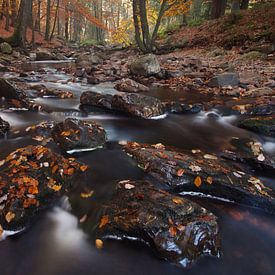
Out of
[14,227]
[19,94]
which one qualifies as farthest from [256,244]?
[19,94]

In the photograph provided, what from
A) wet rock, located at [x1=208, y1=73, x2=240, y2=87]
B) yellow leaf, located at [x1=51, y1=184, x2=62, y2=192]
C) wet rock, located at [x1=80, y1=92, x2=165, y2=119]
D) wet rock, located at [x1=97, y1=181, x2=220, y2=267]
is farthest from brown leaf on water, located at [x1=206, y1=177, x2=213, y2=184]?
wet rock, located at [x1=208, y1=73, x2=240, y2=87]

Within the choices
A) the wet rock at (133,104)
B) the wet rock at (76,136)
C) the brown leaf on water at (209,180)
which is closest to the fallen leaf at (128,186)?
the brown leaf on water at (209,180)

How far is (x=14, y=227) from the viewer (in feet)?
8.45

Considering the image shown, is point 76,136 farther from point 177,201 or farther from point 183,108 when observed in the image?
point 183,108

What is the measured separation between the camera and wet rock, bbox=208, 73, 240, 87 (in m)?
8.56

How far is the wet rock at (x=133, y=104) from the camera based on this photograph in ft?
19.1

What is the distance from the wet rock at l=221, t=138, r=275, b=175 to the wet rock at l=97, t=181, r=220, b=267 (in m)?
1.60

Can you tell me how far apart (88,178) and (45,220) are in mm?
795

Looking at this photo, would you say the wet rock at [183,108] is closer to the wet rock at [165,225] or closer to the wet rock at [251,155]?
the wet rock at [251,155]

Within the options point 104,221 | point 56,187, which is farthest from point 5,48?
point 104,221

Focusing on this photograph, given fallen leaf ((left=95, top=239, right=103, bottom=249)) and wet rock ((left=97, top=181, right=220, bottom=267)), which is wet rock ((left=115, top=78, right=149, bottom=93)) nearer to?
wet rock ((left=97, top=181, right=220, bottom=267))

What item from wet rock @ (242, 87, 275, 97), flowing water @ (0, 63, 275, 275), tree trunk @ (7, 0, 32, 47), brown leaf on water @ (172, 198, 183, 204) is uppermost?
tree trunk @ (7, 0, 32, 47)

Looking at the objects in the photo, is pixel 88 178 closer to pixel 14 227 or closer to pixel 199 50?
pixel 14 227

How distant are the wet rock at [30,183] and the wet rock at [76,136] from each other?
1.54 feet
